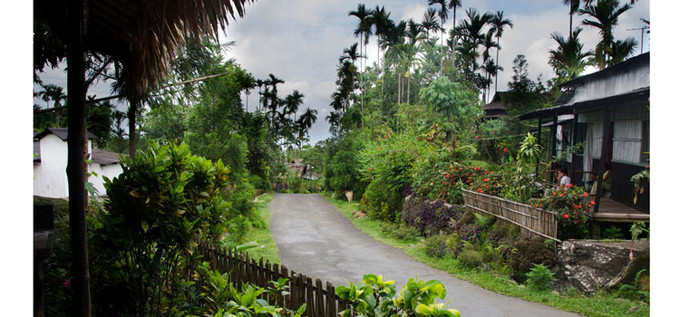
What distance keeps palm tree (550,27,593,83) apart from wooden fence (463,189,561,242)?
1987 millimetres

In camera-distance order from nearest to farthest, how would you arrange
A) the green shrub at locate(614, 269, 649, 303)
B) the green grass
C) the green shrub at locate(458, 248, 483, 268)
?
1. the green shrub at locate(614, 269, 649, 303)
2. the green shrub at locate(458, 248, 483, 268)
3. the green grass

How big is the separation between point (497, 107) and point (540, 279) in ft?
16.0

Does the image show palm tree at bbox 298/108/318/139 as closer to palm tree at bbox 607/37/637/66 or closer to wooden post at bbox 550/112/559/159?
wooden post at bbox 550/112/559/159

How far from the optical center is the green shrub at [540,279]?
15.7ft

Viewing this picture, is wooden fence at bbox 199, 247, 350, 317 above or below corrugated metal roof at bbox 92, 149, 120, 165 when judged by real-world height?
below

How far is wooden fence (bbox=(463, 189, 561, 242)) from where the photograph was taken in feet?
16.9

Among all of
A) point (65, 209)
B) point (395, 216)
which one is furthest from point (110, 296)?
point (395, 216)

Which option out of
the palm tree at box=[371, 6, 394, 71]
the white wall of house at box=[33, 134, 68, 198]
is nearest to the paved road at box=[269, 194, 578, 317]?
the white wall of house at box=[33, 134, 68, 198]

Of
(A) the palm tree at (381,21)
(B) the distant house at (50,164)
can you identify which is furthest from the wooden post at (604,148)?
(A) the palm tree at (381,21)

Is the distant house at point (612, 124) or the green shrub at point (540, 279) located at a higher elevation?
the distant house at point (612, 124)

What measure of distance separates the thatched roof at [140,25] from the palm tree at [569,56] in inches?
196

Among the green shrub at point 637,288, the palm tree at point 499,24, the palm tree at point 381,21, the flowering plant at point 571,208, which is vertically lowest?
the green shrub at point 637,288

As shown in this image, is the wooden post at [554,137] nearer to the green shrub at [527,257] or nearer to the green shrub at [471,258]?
the green shrub at [527,257]
